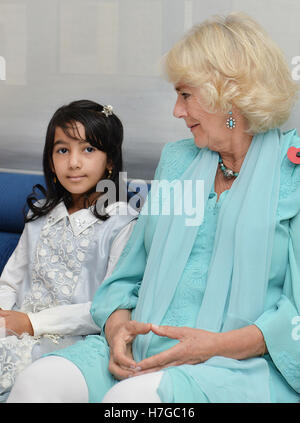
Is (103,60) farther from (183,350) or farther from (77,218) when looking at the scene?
(183,350)

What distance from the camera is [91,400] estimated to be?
1477mm

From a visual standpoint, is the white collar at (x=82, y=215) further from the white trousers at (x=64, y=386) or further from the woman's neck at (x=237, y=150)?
the white trousers at (x=64, y=386)

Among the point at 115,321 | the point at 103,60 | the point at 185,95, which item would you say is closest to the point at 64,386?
the point at 115,321

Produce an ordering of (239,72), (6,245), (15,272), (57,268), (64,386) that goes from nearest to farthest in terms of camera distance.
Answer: (64,386) < (239,72) < (57,268) < (15,272) < (6,245)

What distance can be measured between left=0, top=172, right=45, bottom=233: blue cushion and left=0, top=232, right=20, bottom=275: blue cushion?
29 mm

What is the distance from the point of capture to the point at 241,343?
148 centimetres

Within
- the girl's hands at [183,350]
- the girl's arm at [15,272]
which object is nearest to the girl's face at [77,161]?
the girl's arm at [15,272]

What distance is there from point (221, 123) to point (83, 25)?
980 mm

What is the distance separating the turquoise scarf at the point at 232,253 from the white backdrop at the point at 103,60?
56 centimetres

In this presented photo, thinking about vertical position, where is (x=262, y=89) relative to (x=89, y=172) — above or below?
above

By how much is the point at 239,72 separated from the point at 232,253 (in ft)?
1.70
